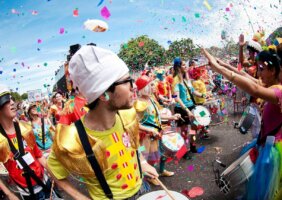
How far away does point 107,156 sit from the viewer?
185 centimetres

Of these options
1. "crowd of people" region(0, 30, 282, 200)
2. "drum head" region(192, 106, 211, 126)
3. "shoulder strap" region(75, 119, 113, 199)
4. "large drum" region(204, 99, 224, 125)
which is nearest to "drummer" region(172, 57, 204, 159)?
"drum head" region(192, 106, 211, 126)

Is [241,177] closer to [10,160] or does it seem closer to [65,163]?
[65,163]

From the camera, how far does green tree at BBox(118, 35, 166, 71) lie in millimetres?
69125

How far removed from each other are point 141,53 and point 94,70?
229 feet

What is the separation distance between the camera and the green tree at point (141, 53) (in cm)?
6912

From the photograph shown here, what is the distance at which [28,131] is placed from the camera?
2957 mm

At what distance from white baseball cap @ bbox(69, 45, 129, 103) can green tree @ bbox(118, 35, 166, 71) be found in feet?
217

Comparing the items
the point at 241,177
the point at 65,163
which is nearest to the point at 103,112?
the point at 65,163

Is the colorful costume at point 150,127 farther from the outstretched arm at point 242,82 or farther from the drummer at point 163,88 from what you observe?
the drummer at point 163,88

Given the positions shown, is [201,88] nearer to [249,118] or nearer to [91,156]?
[249,118]

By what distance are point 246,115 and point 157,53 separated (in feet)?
232

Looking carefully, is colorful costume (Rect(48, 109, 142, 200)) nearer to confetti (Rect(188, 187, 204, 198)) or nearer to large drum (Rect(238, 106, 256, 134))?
confetti (Rect(188, 187, 204, 198))

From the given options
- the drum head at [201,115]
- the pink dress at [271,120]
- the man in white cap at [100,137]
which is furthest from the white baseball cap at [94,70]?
the drum head at [201,115]

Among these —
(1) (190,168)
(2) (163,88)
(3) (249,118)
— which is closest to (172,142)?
(1) (190,168)
